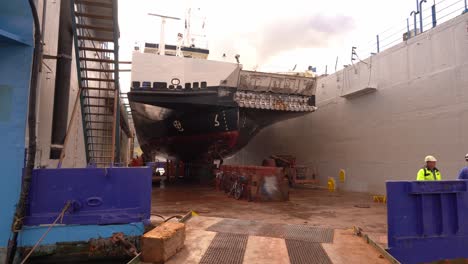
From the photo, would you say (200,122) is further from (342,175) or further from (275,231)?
(275,231)

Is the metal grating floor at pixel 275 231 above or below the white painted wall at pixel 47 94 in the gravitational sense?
below

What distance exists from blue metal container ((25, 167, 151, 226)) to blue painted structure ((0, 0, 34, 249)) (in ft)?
0.90

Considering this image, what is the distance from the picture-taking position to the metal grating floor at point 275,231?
4.55 m

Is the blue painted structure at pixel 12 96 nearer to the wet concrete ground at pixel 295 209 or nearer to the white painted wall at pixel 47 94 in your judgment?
the white painted wall at pixel 47 94

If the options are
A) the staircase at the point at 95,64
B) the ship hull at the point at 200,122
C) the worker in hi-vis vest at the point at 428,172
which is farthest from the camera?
Result: the ship hull at the point at 200,122

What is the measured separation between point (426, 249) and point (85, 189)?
15.9 ft

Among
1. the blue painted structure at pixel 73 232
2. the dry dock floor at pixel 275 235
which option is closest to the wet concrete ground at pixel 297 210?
the dry dock floor at pixel 275 235

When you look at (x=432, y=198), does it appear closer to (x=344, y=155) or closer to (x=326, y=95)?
(x=344, y=155)

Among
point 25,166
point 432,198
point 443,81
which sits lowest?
point 432,198

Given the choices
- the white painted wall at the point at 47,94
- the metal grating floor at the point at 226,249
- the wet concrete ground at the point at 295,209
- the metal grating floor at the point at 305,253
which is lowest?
the wet concrete ground at the point at 295,209

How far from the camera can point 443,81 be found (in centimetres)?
930

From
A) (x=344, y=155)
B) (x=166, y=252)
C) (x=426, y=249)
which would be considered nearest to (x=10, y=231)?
(x=166, y=252)

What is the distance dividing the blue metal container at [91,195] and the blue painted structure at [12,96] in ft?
0.90

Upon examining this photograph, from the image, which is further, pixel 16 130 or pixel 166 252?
pixel 16 130
